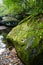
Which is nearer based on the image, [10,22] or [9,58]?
[9,58]

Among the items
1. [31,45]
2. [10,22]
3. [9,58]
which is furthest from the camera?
[10,22]

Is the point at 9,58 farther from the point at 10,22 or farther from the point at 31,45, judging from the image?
the point at 10,22

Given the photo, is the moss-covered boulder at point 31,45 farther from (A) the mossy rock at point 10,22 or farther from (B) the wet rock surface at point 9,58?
(A) the mossy rock at point 10,22

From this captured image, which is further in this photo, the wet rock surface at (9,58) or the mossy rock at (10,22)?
the mossy rock at (10,22)

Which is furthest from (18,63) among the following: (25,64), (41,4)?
(41,4)

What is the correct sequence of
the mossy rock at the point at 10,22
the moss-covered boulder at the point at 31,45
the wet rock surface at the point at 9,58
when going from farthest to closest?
the mossy rock at the point at 10,22, the wet rock surface at the point at 9,58, the moss-covered boulder at the point at 31,45

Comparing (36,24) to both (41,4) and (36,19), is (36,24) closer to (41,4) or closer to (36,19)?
(36,19)

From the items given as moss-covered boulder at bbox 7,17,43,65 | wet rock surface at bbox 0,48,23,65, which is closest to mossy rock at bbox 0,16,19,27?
wet rock surface at bbox 0,48,23,65

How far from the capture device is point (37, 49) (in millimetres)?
6141

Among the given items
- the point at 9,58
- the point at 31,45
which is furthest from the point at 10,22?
the point at 31,45

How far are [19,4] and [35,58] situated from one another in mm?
4867

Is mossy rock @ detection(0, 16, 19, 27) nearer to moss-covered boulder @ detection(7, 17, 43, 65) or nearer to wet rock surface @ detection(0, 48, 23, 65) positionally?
wet rock surface @ detection(0, 48, 23, 65)

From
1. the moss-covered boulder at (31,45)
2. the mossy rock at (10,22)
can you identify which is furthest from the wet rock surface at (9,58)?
the mossy rock at (10,22)

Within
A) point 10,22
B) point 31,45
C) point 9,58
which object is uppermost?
point 31,45
